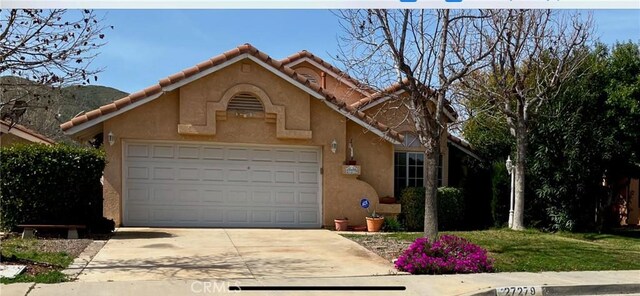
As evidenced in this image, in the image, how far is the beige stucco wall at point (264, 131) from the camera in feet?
44.8

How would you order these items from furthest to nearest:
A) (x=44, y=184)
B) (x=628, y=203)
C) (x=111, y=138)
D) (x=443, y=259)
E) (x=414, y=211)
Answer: (x=628, y=203) → (x=414, y=211) → (x=111, y=138) → (x=44, y=184) → (x=443, y=259)

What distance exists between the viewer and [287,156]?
582 inches

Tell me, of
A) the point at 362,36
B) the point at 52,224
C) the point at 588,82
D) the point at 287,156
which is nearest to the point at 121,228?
the point at 52,224

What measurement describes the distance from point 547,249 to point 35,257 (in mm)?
9169

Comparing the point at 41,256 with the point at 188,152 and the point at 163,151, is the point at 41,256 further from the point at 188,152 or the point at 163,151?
the point at 188,152

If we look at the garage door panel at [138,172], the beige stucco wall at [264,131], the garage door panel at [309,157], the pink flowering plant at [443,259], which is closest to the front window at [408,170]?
the beige stucco wall at [264,131]

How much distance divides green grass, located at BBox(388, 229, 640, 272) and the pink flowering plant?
1.40ft

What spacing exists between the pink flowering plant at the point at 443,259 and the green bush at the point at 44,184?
6403mm

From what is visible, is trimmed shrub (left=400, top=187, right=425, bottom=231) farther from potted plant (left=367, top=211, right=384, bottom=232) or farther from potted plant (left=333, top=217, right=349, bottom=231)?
potted plant (left=333, top=217, right=349, bottom=231)

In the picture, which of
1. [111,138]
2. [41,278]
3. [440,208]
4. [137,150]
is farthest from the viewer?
[440,208]

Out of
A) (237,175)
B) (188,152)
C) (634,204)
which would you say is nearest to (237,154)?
(237,175)

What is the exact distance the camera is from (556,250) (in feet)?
37.3

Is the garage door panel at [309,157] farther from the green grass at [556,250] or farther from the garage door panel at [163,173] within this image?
the garage door panel at [163,173]

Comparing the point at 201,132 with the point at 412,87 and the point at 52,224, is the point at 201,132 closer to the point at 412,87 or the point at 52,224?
the point at 52,224
